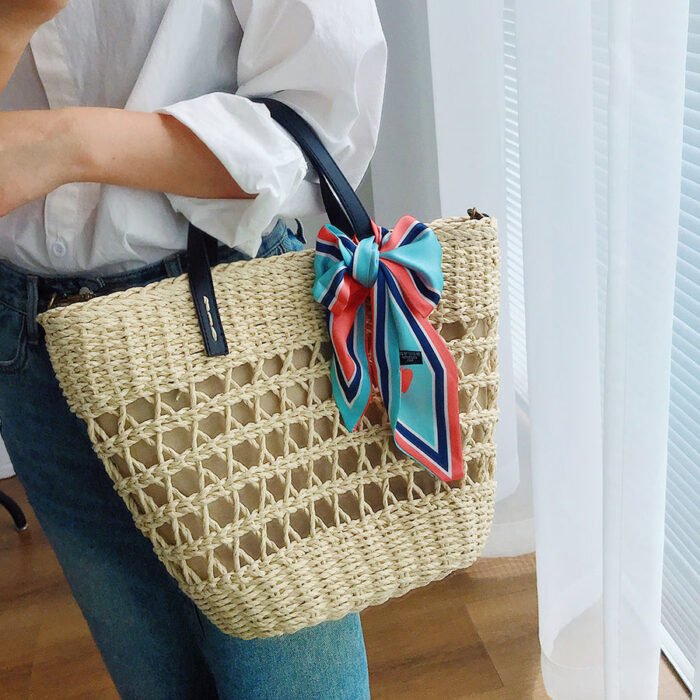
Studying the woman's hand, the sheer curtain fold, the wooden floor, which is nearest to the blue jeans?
the woman's hand

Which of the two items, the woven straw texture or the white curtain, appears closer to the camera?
the woven straw texture

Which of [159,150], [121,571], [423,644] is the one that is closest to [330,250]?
[159,150]

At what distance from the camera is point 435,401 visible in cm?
60

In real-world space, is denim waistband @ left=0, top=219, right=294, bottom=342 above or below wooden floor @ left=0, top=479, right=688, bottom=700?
above

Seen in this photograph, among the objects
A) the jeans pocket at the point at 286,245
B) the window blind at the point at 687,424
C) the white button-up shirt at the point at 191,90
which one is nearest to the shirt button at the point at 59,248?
the white button-up shirt at the point at 191,90

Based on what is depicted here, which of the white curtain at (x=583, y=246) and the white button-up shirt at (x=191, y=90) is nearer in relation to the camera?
the white button-up shirt at (x=191, y=90)

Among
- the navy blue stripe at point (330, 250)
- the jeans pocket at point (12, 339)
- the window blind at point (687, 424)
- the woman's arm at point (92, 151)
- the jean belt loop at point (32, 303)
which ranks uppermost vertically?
the woman's arm at point (92, 151)

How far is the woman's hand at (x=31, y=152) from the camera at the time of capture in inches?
20.2

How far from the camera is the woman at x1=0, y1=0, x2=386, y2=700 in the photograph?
1.73ft

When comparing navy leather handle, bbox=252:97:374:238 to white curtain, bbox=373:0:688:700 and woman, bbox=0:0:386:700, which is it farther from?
white curtain, bbox=373:0:688:700

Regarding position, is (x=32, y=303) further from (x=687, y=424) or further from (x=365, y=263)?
(x=687, y=424)

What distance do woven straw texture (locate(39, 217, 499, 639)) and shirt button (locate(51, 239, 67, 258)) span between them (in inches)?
2.4

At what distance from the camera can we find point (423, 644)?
133 cm

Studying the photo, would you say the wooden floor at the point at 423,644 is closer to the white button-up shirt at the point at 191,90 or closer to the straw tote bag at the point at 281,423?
the straw tote bag at the point at 281,423
